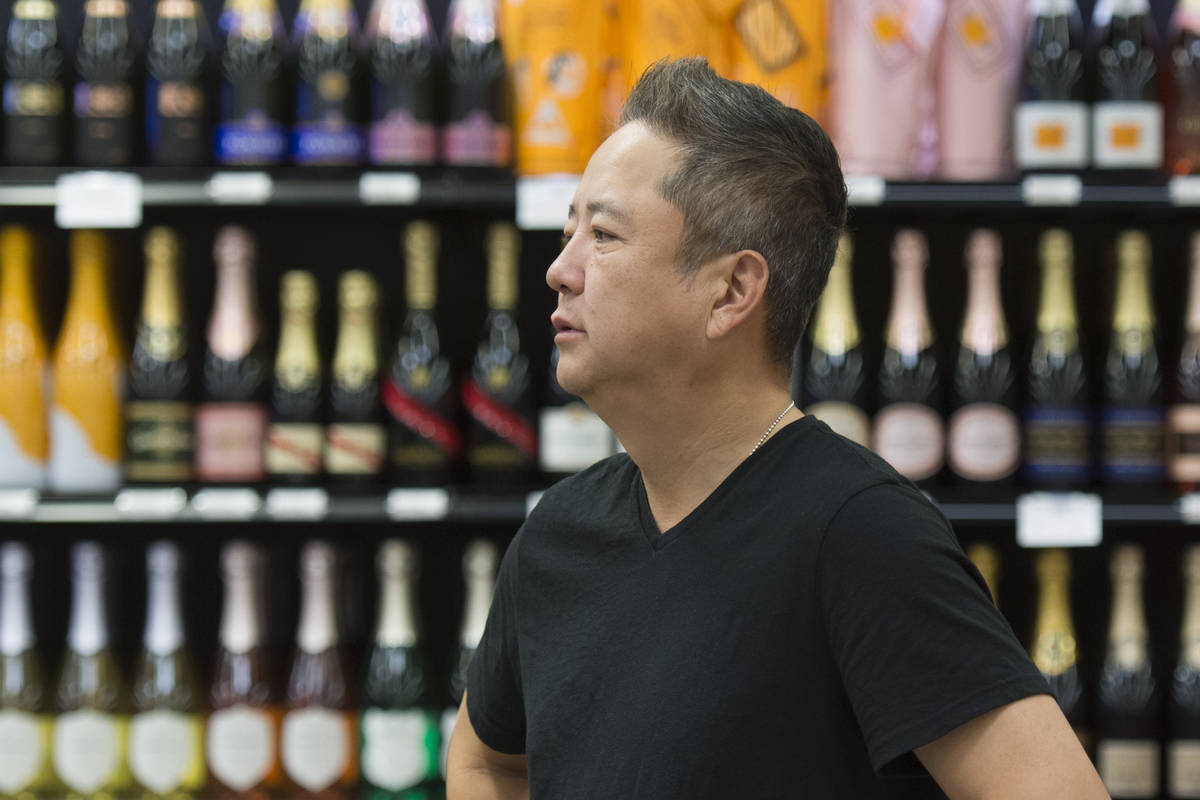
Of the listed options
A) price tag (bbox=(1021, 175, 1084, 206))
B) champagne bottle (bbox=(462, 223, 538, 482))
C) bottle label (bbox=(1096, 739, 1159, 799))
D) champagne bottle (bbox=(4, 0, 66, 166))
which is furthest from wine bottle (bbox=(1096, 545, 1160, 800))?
champagne bottle (bbox=(4, 0, 66, 166))

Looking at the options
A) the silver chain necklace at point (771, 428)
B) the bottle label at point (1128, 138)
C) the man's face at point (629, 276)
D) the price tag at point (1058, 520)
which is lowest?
the price tag at point (1058, 520)

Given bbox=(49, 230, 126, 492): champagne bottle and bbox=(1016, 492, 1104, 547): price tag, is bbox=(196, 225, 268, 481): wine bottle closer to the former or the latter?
bbox=(49, 230, 126, 492): champagne bottle

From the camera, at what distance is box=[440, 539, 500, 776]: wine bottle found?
2033 mm

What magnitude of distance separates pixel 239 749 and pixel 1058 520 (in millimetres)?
1311

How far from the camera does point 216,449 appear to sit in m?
1.96

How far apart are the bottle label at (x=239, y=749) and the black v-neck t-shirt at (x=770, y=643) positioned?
120cm

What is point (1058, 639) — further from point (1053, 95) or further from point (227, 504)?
point (227, 504)

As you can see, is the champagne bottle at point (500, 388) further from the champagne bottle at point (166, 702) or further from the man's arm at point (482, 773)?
the man's arm at point (482, 773)

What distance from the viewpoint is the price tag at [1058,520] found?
1.86 m

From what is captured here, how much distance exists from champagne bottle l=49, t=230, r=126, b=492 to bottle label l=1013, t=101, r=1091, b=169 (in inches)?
59.9

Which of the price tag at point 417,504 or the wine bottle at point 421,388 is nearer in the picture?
the price tag at point 417,504

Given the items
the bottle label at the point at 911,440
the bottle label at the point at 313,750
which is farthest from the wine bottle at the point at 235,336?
the bottle label at the point at 911,440

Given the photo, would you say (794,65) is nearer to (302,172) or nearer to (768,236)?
(302,172)

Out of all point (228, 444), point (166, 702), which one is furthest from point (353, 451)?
point (166, 702)
